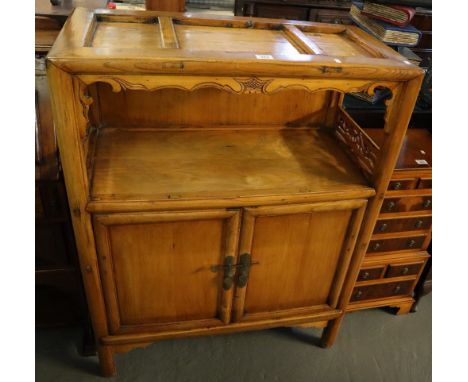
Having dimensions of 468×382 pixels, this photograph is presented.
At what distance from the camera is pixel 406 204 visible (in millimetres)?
1673

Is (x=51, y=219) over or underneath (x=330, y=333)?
over

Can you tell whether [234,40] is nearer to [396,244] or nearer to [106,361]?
[396,244]

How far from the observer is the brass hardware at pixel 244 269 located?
144 cm

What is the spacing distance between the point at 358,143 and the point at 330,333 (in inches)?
33.7

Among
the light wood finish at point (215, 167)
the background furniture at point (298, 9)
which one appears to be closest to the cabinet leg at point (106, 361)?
the light wood finish at point (215, 167)

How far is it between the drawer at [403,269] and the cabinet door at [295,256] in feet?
1.21

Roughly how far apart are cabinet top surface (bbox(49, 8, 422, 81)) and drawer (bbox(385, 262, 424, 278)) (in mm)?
1002

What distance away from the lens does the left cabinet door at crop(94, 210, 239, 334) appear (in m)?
1.30

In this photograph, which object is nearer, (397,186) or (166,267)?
(166,267)

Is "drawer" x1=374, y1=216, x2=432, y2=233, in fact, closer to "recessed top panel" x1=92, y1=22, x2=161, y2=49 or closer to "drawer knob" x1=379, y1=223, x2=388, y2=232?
"drawer knob" x1=379, y1=223, x2=388, y2=232

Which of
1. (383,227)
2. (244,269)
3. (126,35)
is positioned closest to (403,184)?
(383,227)

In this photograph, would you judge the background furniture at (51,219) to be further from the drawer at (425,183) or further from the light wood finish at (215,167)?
the drawer at (425,183)

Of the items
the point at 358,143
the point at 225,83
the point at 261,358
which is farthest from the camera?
the point at 261,358

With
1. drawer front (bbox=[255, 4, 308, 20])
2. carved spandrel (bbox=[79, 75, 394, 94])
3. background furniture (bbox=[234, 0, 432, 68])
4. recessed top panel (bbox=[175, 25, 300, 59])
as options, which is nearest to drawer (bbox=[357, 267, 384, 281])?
carved spandrel (bbox=[79, 75, 394, 94])
